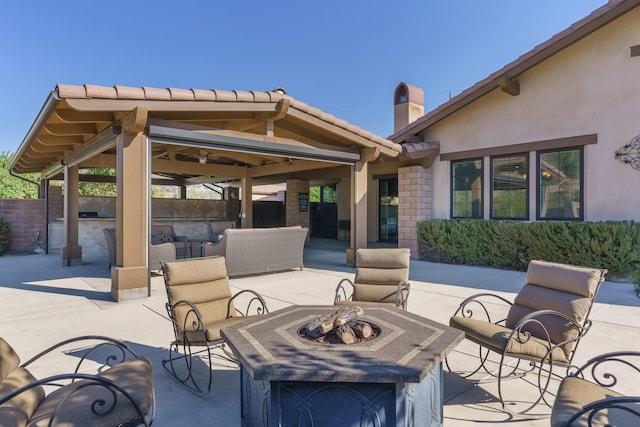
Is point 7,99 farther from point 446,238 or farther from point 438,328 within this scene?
point 438,328

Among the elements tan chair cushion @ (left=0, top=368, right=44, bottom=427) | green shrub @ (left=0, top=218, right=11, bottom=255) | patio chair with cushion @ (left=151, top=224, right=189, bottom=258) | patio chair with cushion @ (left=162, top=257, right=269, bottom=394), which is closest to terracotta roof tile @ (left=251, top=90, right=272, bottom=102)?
patio chair with cushion @ (left=162, top=257, right=269, bottom=394)

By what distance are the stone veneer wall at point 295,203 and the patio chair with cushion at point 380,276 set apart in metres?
10.8

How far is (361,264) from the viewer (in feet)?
16.2

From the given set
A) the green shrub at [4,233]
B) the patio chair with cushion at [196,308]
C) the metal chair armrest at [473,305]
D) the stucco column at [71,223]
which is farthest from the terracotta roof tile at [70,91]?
the green shrub at [4,233]

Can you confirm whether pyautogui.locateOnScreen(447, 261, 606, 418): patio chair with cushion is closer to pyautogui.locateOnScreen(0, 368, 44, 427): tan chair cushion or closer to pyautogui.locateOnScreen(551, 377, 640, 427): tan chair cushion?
pyautogui.locateOnScreen(551, 377, 640, 427): tan chair cushion

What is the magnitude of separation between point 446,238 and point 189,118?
719cm

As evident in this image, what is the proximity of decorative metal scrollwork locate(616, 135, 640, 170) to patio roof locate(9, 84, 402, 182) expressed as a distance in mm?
4725

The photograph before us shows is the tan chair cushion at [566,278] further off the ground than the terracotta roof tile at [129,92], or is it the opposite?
the terracotta roof tile at [129,92]

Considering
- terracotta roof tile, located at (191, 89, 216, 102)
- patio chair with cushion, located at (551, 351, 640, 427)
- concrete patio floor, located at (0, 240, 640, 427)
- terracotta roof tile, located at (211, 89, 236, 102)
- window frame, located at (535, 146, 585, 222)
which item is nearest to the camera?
patio chair with cushion, located at (551, 351, 640, 427)

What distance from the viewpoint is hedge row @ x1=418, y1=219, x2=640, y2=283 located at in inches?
300

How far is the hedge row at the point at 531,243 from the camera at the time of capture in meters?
7.61

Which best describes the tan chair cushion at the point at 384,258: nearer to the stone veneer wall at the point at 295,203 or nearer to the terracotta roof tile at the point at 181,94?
the terracotta roof tile at the point at 181,94

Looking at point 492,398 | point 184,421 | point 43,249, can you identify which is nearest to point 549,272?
point 492,398

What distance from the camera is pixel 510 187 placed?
978cm
